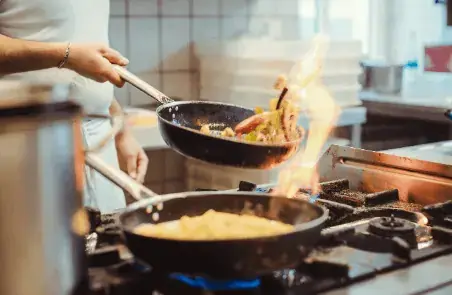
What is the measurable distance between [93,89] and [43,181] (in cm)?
96

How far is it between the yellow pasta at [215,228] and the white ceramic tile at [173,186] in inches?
64.6

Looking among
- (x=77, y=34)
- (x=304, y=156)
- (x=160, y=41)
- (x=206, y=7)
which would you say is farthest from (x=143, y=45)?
(x=304, y=156)

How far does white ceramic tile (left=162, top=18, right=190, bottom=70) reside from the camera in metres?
2.42

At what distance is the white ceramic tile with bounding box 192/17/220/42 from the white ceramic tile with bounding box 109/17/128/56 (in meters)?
0.28

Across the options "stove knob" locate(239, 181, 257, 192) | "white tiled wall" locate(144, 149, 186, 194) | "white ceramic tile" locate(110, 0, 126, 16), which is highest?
"white ceramic tile" locate(110, 0, 126, 16)

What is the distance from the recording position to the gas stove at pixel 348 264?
0.71 metres

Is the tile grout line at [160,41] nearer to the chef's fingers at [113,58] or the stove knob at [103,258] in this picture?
the chef's fingers at [113,58]

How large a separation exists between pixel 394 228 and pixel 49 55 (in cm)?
76

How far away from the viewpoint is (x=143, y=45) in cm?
238

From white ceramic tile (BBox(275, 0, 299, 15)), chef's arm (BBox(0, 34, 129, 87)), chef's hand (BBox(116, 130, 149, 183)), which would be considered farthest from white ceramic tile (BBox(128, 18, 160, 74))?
chef's arm (BBox(0, 34, 129, 87))

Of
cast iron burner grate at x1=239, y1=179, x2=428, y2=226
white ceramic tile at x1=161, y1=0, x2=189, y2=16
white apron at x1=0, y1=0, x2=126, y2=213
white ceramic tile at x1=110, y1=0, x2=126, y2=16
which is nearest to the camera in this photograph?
cast iron burner grate at x1=239, y1=179, x2=428, y2=226

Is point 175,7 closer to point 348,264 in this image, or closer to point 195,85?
point 195,85

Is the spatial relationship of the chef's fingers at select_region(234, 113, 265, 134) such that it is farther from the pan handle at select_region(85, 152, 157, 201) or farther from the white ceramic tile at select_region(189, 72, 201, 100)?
the white ceramic tile at select_region(189, 72, 201, 100)

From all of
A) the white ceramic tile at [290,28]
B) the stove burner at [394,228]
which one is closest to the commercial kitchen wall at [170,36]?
the white ceramic tile at [290,28]
